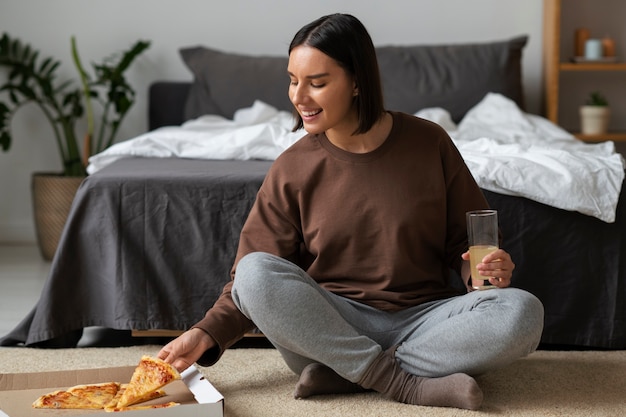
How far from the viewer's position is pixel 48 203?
3793 millimetres

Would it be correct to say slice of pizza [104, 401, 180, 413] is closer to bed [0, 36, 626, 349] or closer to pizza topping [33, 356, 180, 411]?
pizza topping [33, 356, 180, 411]

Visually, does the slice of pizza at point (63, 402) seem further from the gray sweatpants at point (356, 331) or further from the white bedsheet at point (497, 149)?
the white bedsheet at point (497, 149)

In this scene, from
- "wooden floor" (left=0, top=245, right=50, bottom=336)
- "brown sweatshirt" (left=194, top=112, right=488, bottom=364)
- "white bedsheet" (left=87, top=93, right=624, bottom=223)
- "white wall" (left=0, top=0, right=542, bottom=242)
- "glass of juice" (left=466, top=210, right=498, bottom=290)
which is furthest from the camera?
"white wall" (left=0, top=0, right=542, bottom=242)

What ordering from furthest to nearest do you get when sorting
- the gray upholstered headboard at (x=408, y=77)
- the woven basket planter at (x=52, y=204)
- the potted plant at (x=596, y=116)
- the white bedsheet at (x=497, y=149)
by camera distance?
the potted plant at (x=596, y=116), the woven basket planter at (x=52, y=204), the gray upholstered headboard at (x=408, y=77), the white bedsheet at (x=497, y=149)

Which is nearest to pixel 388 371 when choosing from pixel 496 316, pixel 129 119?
pixel 496 316

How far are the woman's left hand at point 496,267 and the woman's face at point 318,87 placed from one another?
1.30ft

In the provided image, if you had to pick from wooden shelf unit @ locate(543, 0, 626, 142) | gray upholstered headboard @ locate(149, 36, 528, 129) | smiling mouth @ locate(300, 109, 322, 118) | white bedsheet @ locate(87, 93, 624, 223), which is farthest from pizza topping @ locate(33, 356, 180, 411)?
wooden shelf unit @ locate(543, 0, 626, 142)

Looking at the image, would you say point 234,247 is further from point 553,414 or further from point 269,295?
point 553,414

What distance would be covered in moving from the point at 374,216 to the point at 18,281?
1.89 metres

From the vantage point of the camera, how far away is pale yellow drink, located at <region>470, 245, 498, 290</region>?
1729mm

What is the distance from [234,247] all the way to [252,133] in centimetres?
59

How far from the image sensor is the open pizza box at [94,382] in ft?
5.14

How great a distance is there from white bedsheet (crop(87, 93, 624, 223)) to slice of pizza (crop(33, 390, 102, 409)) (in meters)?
1.10

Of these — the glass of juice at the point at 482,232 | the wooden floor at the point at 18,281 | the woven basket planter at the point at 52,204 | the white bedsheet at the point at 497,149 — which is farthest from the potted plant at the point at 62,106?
the glass of juice at the point at 482,232
